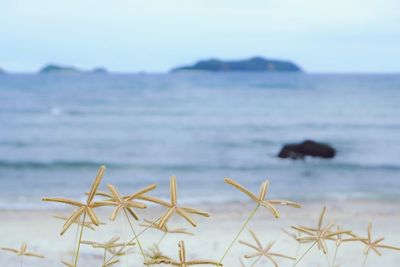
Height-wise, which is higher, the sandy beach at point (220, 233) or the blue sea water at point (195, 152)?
the sandy beach at point (220, 233)

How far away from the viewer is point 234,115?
28.1 meters

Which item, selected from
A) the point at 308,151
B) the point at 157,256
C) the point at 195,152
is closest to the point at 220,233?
the point at 157,256

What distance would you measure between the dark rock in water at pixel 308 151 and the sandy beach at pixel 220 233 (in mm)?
5180

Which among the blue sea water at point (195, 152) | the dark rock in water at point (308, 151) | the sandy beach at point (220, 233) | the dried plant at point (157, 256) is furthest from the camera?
the dark rock in water at point (308, 151)

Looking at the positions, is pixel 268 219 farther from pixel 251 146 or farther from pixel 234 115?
pixel 234 115

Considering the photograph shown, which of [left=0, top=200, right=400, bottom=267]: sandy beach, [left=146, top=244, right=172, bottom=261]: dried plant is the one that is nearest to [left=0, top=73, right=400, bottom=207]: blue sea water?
[left=0, top=200, right=400, bottom=267]: sandy beach

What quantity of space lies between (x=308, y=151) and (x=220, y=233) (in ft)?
26.7

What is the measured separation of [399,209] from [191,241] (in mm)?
3517

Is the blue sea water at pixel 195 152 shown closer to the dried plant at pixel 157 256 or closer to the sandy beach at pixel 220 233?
the sandy beach at pixel 220 233

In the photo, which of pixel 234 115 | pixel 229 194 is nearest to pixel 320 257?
pixel 229 194

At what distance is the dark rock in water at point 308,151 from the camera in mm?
13883

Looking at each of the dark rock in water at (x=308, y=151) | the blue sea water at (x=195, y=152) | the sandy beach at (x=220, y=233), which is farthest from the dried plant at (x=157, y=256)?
the dark rock in water at (x=308, y=151)

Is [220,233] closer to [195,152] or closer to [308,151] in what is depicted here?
[308,151]

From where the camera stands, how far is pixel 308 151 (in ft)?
45.7
